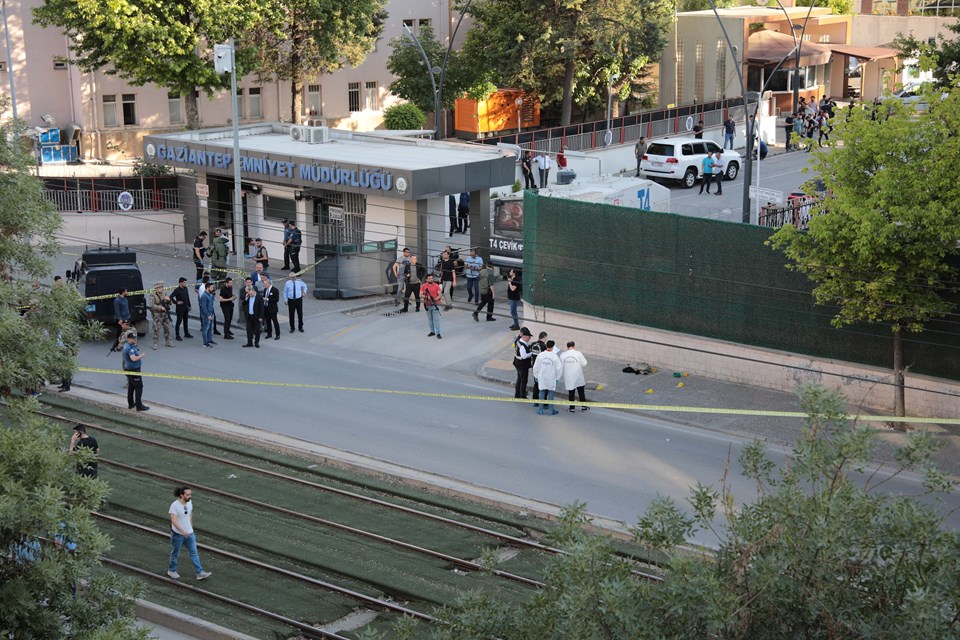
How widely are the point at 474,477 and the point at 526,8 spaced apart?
32795 mm

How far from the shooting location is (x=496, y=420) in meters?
20.8

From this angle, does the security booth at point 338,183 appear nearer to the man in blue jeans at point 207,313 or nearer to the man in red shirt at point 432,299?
the man in blue jeans at point 207,313

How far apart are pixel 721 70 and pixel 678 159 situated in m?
17.4

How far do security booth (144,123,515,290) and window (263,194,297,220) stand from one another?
3 centimetres

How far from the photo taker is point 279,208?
32656 millimetres

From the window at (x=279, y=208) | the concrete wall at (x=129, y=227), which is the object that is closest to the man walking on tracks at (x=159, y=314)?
the window at (x=279, y=208)

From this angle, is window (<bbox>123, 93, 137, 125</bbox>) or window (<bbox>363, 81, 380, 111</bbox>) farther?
window (<bbox>363, 81, 380, 111</bbox>)

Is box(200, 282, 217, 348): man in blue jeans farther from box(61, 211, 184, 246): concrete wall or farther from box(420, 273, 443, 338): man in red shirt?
box(61, 211, 184, 246): concrete wall

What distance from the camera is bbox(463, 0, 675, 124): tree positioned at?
47.1 meters

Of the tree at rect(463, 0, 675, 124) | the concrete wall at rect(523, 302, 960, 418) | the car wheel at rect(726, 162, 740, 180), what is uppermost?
the tree at rect(463, 0, 675, 124)

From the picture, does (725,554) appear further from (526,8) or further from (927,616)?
(526,8)

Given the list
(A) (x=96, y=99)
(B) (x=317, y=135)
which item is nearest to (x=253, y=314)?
(B) (x=317, y=135)

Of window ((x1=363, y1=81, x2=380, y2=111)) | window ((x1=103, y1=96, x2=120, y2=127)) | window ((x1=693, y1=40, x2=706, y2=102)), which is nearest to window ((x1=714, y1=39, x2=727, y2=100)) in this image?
window ((x1=693, y1=40, x2=706, y2=102))

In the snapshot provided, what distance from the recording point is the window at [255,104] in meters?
50.5
